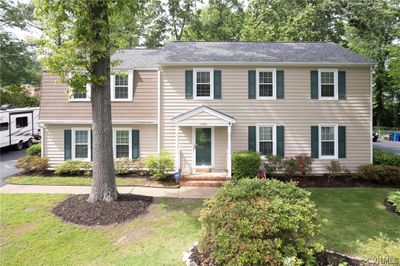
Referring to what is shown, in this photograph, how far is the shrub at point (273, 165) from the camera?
12.9m

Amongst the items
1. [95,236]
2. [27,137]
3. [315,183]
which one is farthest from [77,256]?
[27,137]

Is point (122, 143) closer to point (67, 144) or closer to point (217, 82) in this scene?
point (67, 144)

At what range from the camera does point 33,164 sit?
13.2 m

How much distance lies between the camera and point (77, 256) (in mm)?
5977

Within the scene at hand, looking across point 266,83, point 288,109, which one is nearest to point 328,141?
point 288,109

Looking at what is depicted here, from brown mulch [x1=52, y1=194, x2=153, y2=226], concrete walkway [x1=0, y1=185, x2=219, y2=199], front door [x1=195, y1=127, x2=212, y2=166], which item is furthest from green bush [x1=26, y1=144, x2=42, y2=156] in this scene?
front door [x1=195, y1=127, x2=212, y2=166]

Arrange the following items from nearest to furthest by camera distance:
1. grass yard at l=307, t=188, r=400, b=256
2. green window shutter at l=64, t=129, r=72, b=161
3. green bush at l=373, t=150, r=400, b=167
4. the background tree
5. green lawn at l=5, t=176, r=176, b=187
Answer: grass yard at l=307, t=188, r=400, b=256
the background tree
green lawn at l=5, t=176, r=176, b=187
green bush at l=373, t=150, r=400, b=167
green window shutter at l=64, t=129, r=72, b=161

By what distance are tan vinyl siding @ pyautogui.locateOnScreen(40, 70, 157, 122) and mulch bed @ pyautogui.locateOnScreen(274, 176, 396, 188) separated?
7586 mm

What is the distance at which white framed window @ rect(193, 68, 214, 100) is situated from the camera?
44.6ft

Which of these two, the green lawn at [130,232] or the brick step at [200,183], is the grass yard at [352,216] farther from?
the brick step at [200,183]

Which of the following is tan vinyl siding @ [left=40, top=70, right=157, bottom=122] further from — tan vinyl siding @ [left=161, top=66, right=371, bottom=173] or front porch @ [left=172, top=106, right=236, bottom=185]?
front porch @ [left=172, top=106, right=236, bottom=185]

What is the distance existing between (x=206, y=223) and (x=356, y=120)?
11658 mm

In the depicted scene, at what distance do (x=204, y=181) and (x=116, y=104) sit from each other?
241 inches

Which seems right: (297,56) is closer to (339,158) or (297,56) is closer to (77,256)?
(339,158)
